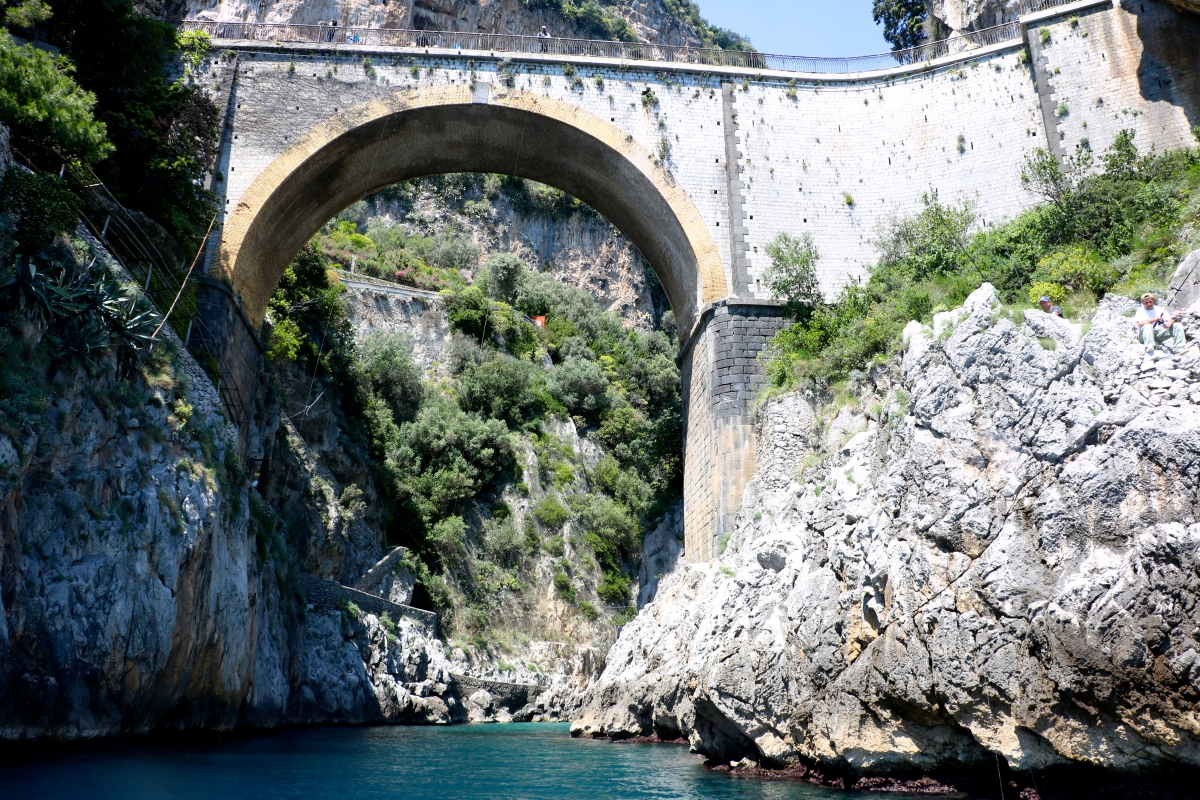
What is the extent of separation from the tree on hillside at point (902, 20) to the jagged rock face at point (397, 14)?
15128 mm

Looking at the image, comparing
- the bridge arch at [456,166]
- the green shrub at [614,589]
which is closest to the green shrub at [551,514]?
the green shrub at [614,589]

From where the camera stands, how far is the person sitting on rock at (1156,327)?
10164 millimetres

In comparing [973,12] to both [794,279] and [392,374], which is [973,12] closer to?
[794,279]

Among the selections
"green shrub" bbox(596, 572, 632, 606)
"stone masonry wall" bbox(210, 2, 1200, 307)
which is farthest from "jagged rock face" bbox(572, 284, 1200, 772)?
"green shrub" bbox(596, 572, 632, 606)

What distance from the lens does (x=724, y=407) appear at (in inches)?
781

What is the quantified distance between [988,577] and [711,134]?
14.7m

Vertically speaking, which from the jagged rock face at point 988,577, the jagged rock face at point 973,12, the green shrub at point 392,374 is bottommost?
the jagged rock face at point 988,577

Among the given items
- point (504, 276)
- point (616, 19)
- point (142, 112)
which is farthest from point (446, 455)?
point (616, 19)

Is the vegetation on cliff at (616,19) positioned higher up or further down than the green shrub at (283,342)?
higher up

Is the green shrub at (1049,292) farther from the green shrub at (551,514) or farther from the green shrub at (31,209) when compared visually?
the green shrub at (551,514)

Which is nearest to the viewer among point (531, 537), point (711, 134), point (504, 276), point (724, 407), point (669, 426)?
point (724, 407)

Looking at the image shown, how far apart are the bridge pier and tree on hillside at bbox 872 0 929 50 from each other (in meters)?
20.4

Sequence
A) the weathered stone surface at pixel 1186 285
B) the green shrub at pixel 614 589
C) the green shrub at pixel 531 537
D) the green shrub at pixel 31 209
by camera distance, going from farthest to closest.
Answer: the green shrub at pixel 614 589
the green shrub at pixel 531 537
the green shrub at pixel 31 209
the weathered stone surface at pixel 1186 285

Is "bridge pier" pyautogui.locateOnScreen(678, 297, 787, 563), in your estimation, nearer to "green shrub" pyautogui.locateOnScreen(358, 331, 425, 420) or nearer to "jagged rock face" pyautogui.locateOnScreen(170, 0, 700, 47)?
"green shrub" pyautogui.locateOnScreen(358, 331, 425, 420)
